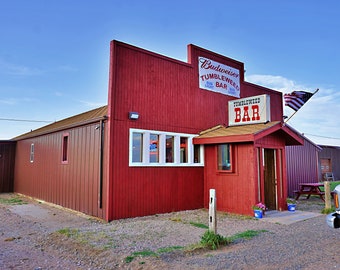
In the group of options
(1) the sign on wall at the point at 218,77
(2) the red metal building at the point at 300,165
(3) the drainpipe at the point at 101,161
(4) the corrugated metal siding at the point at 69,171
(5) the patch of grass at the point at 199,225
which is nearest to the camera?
(5) the patch of grass at the point at 199,225

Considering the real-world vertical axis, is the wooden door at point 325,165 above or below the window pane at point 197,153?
below

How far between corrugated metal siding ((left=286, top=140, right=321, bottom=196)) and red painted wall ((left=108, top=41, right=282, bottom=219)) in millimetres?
6937

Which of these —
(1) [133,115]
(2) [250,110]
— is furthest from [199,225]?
(2) [250,110]

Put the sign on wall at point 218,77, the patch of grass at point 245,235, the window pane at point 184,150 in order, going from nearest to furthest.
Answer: the patch of grass at point 245,235 < the window pane at point 184,150 < the sign on wall at point 218,77

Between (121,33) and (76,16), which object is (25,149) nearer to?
(76,16)

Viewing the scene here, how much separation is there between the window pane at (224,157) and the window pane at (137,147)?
9.02ft

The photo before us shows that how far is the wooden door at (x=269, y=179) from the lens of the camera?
9.82 meters

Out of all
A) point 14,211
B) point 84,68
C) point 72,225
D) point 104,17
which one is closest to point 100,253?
point 72,225

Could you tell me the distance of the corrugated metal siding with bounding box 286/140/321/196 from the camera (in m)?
15.8

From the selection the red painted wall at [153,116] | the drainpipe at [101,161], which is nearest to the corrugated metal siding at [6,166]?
the drainpipe at [101,161]

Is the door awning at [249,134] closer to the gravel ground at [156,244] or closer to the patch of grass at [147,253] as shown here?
the gravel ground at [156,244]

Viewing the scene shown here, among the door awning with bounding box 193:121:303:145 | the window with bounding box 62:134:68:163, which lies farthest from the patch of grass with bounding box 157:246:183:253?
the window with bounding box 62:134:68:163

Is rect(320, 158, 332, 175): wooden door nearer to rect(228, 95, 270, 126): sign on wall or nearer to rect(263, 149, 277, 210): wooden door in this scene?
rect(263, 149, 277, 210): wooden door

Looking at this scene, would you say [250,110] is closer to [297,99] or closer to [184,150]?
[184,150]
